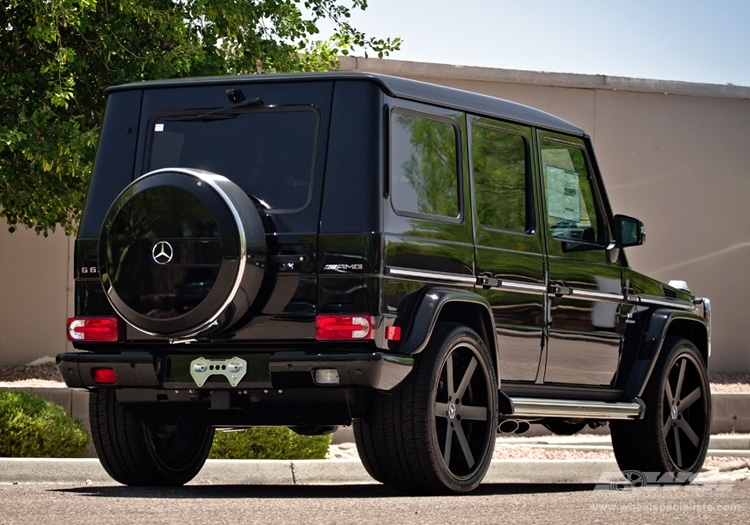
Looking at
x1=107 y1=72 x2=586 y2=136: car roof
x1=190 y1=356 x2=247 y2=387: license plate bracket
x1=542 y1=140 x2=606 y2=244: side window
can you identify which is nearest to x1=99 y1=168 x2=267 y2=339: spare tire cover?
x1=190 y1=356 x2=247 y2=387: license plate bracket

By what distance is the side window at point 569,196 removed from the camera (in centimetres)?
898

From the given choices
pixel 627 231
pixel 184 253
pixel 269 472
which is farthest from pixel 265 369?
pixel 627 231

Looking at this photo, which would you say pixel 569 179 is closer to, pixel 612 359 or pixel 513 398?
pixel 612 359

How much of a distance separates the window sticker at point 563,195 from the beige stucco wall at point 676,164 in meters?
8.10

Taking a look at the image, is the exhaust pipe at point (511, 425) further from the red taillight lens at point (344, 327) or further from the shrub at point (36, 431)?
the shrub at point (36, 431)

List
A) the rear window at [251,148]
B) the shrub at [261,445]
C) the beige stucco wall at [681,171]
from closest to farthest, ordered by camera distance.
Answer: the rear window at [251,148] → the shrub at [261,445] → the beige stucco wall at [681,171]

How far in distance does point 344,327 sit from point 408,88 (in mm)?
1426

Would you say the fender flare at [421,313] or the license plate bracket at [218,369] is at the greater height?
the fender flare at [421,313]

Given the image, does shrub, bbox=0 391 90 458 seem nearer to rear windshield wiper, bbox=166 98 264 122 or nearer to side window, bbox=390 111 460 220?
rear windshield wiper, bbox=166 98 264 122

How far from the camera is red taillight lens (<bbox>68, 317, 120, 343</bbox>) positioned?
7.67m

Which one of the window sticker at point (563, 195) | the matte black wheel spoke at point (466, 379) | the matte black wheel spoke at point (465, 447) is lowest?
the matte black wheel spoke at point (465, 447)

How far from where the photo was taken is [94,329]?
7730mm

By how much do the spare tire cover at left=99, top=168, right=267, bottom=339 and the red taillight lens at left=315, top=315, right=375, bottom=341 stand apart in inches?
15.5

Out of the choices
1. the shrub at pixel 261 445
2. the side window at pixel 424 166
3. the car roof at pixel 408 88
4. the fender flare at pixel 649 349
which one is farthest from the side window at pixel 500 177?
the shrub at pixel 261 445
